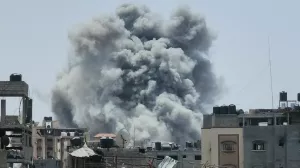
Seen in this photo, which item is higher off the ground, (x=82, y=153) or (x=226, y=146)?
(x=226, y=146)

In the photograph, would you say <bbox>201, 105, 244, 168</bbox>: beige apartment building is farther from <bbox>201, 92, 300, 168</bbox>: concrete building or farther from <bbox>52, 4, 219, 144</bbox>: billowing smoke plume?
<bbox>52, 4, 219, 144</bbox>: billowing smoke plume

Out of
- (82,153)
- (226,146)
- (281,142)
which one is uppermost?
(281,142)

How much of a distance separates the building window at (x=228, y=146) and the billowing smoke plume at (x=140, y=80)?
75.1 metres

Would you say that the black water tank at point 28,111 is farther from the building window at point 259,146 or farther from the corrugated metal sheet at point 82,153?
the corrugated metal sheet at point 82,153

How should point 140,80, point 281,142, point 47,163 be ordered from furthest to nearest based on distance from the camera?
1. point 140,80
2. point 47,163
3. point 281,142

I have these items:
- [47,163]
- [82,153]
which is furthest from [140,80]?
[82,153]

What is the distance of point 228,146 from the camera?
7275 centimetres

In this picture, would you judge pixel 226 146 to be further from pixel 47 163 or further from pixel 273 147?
pixel 47 163

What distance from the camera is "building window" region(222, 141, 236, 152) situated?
72562mm

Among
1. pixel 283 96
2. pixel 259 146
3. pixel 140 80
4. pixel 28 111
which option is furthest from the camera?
pixel 140 80

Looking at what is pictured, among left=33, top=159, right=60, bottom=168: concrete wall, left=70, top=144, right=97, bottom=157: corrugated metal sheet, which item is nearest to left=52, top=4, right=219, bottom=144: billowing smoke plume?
left=33, top=159, right=60, bottom=168: concrete wall

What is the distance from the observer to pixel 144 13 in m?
191

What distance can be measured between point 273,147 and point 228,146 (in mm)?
3996

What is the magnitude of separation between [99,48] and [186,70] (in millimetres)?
23078
